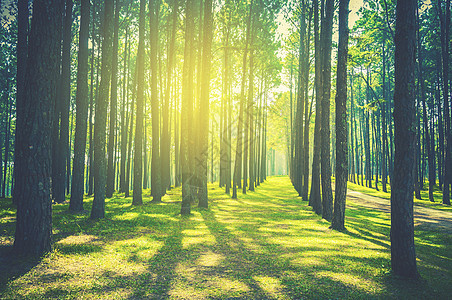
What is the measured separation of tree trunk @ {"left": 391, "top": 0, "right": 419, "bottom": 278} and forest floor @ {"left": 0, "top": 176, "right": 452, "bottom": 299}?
613mm

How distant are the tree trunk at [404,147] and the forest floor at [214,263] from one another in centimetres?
61

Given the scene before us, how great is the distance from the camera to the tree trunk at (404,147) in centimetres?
540

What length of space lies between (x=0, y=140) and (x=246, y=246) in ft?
125

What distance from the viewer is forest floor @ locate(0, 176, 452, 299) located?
4594mm

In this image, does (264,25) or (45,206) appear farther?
(264,25)

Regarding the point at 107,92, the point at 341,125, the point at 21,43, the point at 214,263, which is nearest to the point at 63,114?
the point at 21,43

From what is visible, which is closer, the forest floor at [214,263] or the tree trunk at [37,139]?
the forest floor at [214,263]

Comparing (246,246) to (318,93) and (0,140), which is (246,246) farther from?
(0,140)

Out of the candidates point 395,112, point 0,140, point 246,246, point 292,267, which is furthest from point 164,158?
point 0,140

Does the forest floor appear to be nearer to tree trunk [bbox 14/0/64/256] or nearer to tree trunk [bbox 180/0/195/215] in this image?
tree trunk [bbox 14/0/64/256]

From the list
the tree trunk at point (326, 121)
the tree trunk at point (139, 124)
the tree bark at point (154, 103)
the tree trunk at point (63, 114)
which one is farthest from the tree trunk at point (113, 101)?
the tree trunk at point (326, 121)

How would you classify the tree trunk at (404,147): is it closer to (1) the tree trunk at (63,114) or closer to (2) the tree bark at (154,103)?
(2) the tree bark at (154,103)

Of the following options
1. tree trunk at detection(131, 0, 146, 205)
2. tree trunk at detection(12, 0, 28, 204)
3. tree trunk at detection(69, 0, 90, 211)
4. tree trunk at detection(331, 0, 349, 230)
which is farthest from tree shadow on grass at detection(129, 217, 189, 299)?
tree trunk at detection(12, 0, 28, 204)

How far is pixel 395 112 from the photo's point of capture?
5.71 m
